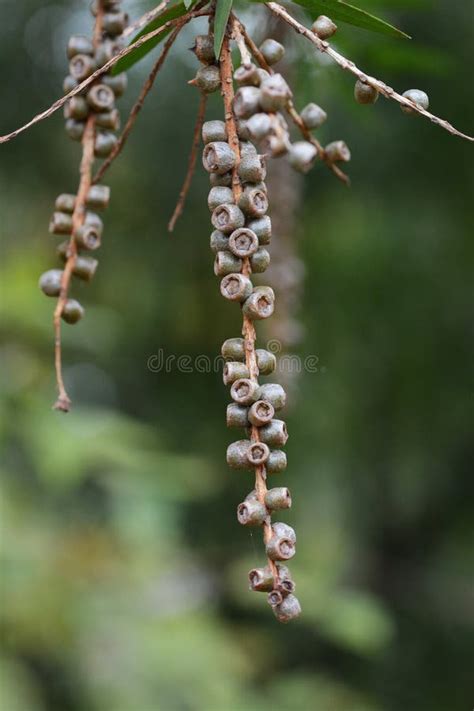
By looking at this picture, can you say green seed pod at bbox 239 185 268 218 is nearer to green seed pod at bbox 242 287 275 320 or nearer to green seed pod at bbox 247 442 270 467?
green seed pod at bbox 242 287 275 320

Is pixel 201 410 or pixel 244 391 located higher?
pixel 201 410

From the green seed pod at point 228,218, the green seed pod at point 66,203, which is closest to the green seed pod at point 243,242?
the green seed pod at point 228,218

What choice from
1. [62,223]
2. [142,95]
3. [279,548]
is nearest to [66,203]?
[62,223]

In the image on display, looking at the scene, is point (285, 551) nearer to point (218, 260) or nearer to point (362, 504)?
point (218, 260)

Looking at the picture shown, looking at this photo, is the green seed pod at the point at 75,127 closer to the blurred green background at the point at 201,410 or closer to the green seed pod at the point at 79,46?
the green seed pod at the point at 79,46

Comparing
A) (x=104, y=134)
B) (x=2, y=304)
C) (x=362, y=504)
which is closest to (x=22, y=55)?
(x=2, y=304)

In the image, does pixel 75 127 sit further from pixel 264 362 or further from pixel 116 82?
pixel 264 362
